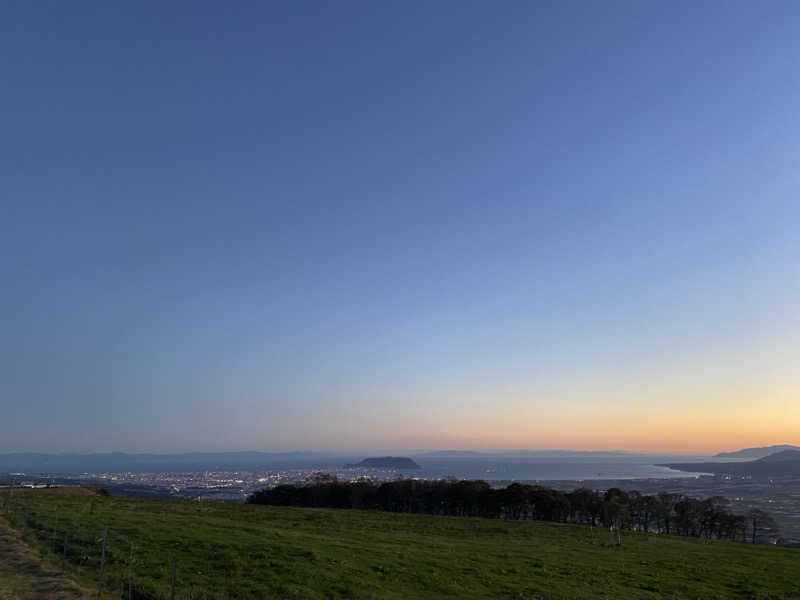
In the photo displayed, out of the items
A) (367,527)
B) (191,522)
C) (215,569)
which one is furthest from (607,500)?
(215,569)

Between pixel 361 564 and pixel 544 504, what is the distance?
64448mm

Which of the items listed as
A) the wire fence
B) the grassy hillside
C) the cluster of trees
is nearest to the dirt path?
the wire fence

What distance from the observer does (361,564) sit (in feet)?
74.2

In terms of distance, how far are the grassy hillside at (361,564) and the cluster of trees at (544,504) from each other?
4187 centimetres

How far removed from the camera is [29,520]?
27.1 m

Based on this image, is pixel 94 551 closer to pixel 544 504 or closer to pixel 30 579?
pixel 30 579

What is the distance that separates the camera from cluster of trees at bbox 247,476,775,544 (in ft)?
257

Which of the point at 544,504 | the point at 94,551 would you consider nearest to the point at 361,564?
the point at 94,551

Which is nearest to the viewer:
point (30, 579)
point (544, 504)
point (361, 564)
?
point (30, 579)

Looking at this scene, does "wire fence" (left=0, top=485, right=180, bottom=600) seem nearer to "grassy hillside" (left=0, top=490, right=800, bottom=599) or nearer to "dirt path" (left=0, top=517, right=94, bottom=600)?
"grassy hillside" (left=0, top=490, right=800, bottom=599)

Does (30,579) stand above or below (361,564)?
above

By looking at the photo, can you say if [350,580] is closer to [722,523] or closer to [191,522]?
[191,522]

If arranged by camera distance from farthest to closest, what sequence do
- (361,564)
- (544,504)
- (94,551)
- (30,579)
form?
(544,504) → (361,564) → (94,551) → (30,579)

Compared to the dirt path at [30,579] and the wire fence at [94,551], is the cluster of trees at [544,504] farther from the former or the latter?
the dirt path at [30,579]
